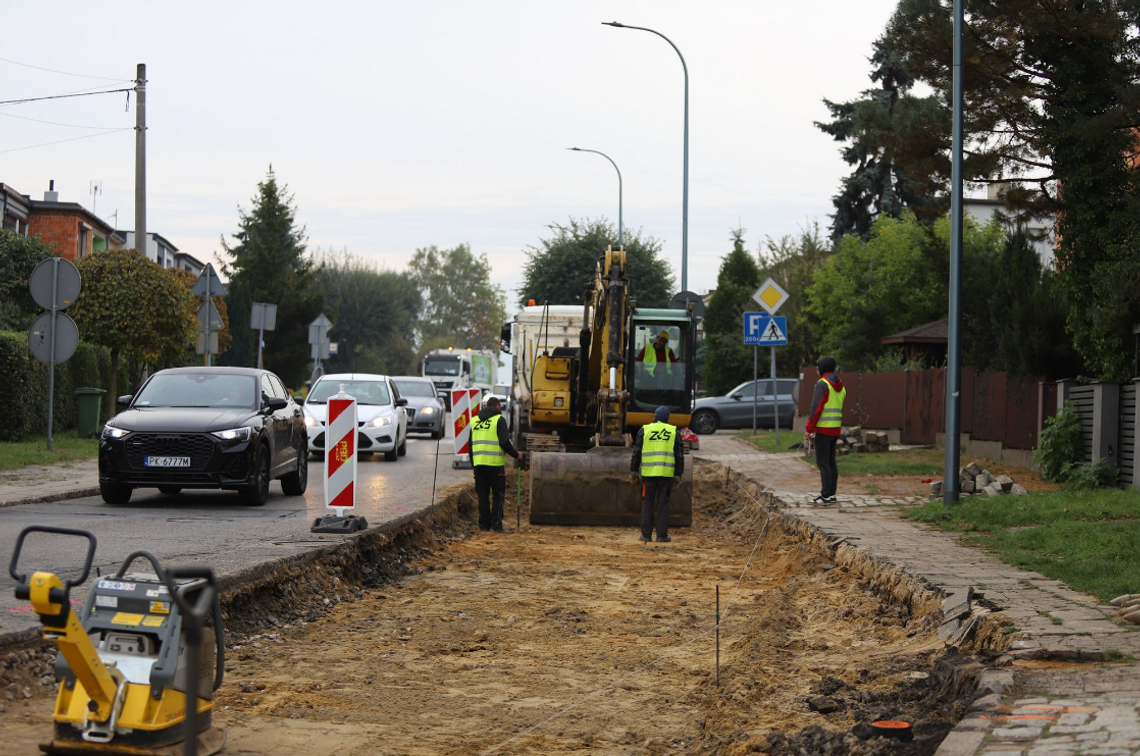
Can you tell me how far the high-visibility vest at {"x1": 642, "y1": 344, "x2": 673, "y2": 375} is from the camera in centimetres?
1905

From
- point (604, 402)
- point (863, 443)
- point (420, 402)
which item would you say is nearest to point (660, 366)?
point (604, 402)

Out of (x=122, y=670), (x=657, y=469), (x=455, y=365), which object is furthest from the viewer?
(x=455, y=365)

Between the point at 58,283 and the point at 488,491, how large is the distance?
7.27 metres

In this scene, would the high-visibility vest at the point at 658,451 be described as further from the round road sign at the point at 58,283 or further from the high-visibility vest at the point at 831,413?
the round road sign at the point at 58,283

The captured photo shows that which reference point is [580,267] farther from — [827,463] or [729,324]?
[827,463]

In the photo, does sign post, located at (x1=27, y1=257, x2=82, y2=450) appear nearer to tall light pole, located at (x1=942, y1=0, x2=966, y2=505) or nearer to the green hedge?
the green hedge

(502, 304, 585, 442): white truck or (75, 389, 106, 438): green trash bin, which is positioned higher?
(502, 304, 585, 442): white truck

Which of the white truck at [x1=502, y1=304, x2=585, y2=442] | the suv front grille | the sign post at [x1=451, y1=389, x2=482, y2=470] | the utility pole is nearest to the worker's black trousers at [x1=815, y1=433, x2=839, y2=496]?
the suv front grille

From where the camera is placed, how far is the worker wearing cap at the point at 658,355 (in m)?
19.0

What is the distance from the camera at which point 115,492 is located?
567 inches

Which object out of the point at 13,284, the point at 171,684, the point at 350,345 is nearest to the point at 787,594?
the point at 171,684

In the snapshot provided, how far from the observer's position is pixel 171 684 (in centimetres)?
493

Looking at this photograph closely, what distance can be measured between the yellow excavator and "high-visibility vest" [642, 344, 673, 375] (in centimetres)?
2

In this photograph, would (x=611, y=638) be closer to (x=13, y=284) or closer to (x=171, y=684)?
(x=171, y=684)
